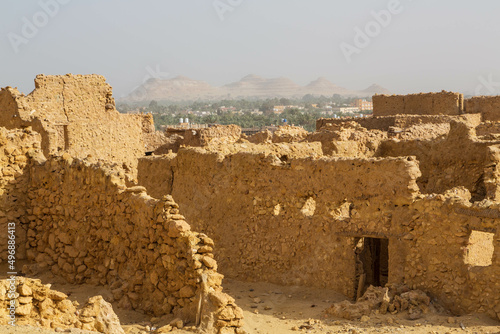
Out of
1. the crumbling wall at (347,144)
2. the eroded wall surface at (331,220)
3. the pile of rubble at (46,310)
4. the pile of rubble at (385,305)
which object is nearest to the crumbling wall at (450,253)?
the eroded wall surface at (331,220)

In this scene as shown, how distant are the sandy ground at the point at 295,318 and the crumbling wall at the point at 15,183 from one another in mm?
775

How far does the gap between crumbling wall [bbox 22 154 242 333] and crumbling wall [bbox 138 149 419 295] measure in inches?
148

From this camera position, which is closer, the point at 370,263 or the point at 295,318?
the point at 295,318

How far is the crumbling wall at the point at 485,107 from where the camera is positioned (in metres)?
29.6

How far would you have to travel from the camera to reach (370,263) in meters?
11.6

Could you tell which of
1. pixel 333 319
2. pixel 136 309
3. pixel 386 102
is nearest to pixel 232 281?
pixel 333 319

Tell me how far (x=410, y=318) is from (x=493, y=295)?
1.20m

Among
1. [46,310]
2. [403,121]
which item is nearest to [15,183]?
[46,310]

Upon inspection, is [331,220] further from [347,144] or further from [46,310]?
[46,310]

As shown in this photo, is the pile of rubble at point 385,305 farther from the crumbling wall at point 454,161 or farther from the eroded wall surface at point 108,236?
the crumbling wall at point 454,161

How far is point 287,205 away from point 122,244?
4.14m

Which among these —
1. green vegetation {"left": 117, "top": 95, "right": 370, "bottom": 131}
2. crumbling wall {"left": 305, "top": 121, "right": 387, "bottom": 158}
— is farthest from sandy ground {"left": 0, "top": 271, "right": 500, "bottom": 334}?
green vegetation {"left": 117, "top": 95, "right": 370, "bottom": 131}

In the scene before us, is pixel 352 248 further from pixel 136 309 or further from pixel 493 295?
pixel 136 309

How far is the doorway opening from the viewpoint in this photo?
1048 centimetres
